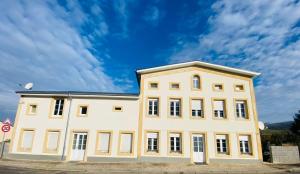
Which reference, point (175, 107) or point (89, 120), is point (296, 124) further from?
point (89, 120)

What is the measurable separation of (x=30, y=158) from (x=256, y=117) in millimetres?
18737

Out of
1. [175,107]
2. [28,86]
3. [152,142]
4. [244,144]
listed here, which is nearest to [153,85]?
[175,107]

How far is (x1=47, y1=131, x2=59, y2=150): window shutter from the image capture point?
55.2ft

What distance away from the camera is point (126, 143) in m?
16.8

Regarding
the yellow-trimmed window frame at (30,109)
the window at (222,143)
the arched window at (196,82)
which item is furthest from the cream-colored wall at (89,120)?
the window at (222,143)

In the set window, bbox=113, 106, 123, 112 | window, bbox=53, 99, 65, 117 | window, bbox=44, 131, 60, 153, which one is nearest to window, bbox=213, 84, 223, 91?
window, bbox=113, 106, 123, 112

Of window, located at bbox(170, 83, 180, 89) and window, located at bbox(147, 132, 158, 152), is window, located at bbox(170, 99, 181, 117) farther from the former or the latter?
window, located at bbox(147, 132, 158, 152)

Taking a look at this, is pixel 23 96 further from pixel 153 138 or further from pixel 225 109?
pixel 225 109

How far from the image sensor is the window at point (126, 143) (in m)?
16.7

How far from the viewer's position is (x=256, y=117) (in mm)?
17766

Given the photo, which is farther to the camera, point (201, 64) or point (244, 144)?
point (201, 64)

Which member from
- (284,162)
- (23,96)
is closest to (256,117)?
(284,162)

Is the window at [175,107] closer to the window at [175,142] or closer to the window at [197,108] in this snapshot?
the window at [197,108]

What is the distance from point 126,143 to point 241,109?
1033 cm
